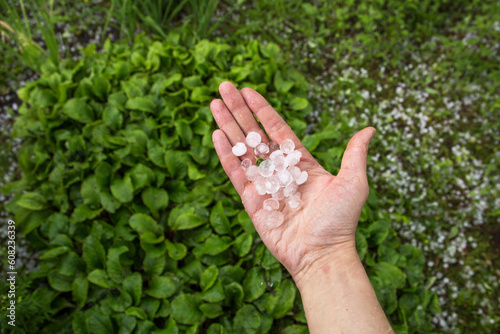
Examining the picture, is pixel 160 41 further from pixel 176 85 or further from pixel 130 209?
pixel 130 209

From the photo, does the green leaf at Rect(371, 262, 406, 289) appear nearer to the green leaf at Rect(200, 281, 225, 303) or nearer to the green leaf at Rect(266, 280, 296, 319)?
the green leaf at Rect(266, 280, 296, 319)

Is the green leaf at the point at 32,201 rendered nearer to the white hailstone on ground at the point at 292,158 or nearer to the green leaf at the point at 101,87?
the green leaf at the point at 101,87

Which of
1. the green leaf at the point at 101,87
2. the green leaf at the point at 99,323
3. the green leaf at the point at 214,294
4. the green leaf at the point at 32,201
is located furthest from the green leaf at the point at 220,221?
the green leaf at the point at 101,87

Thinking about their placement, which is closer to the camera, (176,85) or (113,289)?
(113,289)

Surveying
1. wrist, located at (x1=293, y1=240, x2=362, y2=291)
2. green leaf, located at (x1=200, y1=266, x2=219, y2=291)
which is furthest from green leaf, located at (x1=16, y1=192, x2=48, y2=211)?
wrist, located at (x1=293, y1=240, x2=362, y2=291)

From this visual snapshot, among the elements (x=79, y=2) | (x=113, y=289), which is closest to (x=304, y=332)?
(x=113, y=289)

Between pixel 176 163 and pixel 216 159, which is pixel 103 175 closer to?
pixel 176 163

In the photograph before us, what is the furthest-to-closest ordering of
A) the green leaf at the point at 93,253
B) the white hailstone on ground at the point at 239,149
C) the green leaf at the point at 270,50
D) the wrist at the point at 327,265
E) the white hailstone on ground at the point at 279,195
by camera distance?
the green leaf at the point at 270,50
the green leaf at the point at 93,253
the white hailstone on ground at the point at 239,149
the white hailstone on ground at the point at 279,195
the wrist at the point at 327,265

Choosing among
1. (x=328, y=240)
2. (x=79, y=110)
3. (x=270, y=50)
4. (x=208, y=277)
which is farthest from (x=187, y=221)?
(x=270, y=50)
